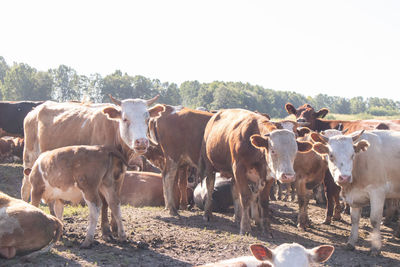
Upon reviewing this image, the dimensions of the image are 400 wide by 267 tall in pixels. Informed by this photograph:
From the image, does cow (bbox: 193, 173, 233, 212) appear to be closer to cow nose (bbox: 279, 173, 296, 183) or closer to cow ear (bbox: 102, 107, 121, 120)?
cow nose (bbox: 279, 173, 296, 183)

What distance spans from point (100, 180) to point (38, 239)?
1126 mm

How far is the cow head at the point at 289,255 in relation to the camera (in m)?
3.93

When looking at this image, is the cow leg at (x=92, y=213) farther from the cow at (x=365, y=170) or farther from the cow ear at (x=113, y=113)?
the cow at (x=365, y=170)

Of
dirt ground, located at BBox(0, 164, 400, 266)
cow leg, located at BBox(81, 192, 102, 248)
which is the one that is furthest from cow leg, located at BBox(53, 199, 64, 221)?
cow leg, located at BBox(81, 192, 102, 248)

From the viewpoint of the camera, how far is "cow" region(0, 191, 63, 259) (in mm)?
5164

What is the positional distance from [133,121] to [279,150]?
2320 millimetres

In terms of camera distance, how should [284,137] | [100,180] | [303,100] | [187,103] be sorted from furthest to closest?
[303,100] → [187,103] → [284,137] → [100,180]

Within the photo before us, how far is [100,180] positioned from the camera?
611 centimetres

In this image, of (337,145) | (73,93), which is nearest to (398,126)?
(337,145)

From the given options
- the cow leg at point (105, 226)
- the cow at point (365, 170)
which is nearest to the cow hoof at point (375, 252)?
the cow at point (365, 170)

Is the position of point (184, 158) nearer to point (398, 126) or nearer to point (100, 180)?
point (100, 180)

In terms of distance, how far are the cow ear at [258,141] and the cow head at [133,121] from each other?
66.1 inches

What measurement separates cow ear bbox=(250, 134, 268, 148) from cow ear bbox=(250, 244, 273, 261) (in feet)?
10.6

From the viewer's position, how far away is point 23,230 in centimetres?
526
